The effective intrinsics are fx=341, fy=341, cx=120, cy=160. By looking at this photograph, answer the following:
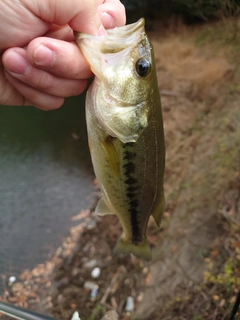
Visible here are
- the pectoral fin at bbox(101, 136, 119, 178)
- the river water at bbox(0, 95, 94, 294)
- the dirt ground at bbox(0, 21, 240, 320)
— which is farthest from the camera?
the river water at bbox(0, 95, 94, 294)

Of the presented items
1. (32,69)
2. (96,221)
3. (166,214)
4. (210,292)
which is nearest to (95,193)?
(96,221)

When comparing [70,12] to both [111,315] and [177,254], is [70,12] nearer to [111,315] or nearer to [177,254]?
[111,315]

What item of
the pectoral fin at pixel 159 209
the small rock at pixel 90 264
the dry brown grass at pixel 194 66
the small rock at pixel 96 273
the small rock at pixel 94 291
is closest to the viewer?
the pectoral fin at pixel 159 209

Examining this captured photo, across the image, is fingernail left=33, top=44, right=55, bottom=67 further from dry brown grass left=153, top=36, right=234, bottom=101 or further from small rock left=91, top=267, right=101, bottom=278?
dry brown grass left=153, top=36, right=234, bottom=101

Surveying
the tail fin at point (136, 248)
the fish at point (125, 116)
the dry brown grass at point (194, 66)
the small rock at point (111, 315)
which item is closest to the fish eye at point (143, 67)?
the fish at point (125, 116)

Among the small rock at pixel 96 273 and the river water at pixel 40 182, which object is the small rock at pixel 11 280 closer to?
the river water at pixel 40 182

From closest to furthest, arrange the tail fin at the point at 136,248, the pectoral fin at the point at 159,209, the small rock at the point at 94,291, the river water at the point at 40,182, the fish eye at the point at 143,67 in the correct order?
the fish eye at the point at 143,67 < the pectoral fin at the point at 159,209 < the tail fin at the point at 136,248 < the river water at the point at 40,182 < the small rock at the point at 94,291

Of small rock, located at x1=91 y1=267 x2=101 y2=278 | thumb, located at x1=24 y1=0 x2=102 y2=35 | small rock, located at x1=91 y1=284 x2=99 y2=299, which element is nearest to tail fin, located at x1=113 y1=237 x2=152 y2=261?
thumb, located at x1=24 y1=0 x2=102 y2=35

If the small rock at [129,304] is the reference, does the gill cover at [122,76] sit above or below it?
above
